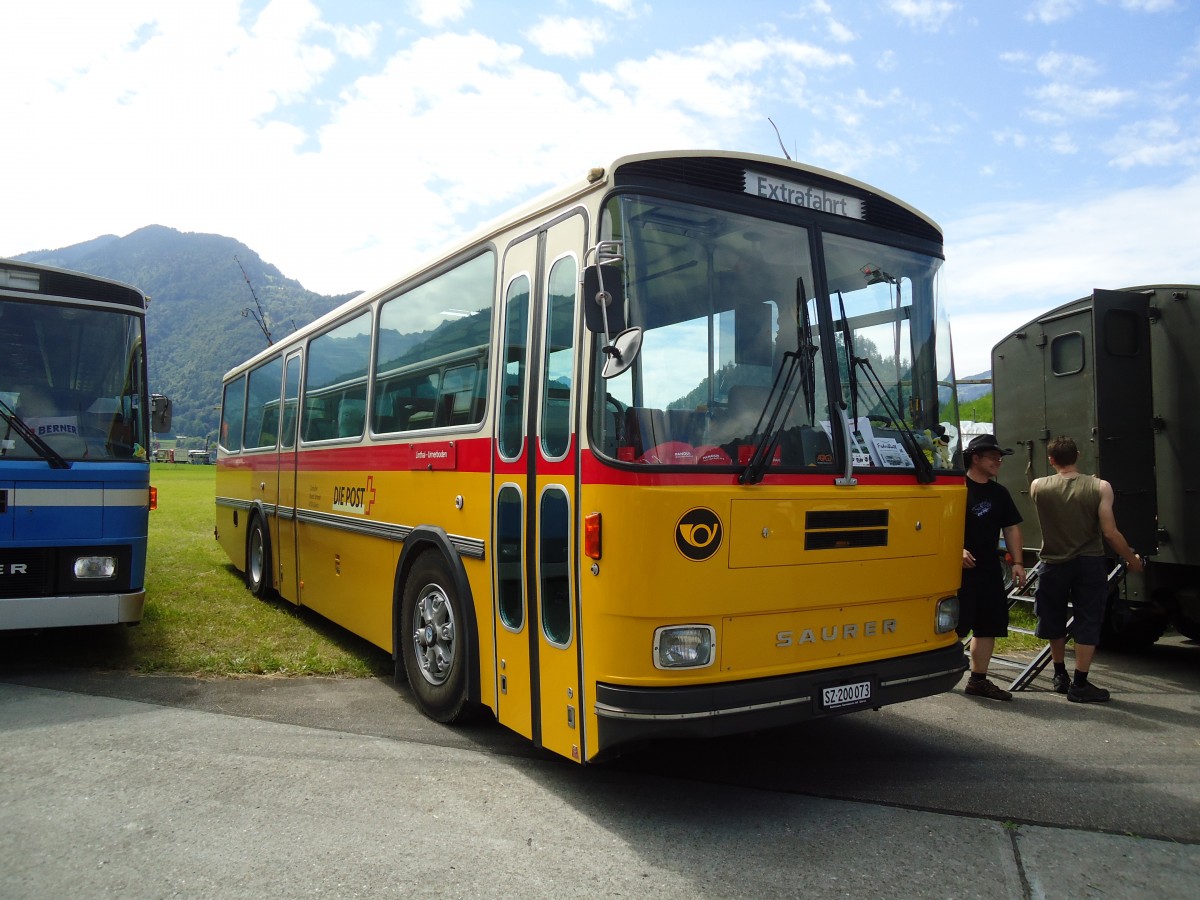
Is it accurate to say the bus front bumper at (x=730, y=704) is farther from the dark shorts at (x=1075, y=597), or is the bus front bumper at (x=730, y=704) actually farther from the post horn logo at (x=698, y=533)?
the dark shorts at (x=1075, y=597)

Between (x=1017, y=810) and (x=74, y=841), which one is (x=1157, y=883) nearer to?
(x=1017, y=810)

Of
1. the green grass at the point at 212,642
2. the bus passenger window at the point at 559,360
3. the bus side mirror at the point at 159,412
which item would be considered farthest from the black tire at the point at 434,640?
the bus side mirror at the point at 159,412

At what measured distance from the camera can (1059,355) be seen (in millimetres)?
8977

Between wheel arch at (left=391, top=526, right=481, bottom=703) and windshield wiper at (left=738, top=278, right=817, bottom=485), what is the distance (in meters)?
1.97

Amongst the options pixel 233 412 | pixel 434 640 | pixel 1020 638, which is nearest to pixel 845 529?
pixel 434 640

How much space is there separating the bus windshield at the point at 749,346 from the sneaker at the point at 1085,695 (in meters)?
2.85

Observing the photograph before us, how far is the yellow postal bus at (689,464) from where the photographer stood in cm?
409

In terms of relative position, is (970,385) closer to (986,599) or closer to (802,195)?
(986,599)

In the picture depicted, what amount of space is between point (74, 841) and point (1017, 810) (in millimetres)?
4370

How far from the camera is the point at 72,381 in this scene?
7.03 metres

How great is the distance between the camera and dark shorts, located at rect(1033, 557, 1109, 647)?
21.4 ft

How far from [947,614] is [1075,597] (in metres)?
2.14

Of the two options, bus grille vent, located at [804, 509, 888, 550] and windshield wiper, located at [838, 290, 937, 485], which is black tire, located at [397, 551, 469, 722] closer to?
bus grille vent, located at [804, 509, 888, 550]

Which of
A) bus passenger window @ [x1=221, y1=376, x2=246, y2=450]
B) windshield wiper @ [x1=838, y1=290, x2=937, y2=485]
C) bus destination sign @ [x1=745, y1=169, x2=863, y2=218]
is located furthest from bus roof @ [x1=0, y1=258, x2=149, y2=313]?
windshield wiper @ [x1=838, y1=290, x2=937, y2=485]
